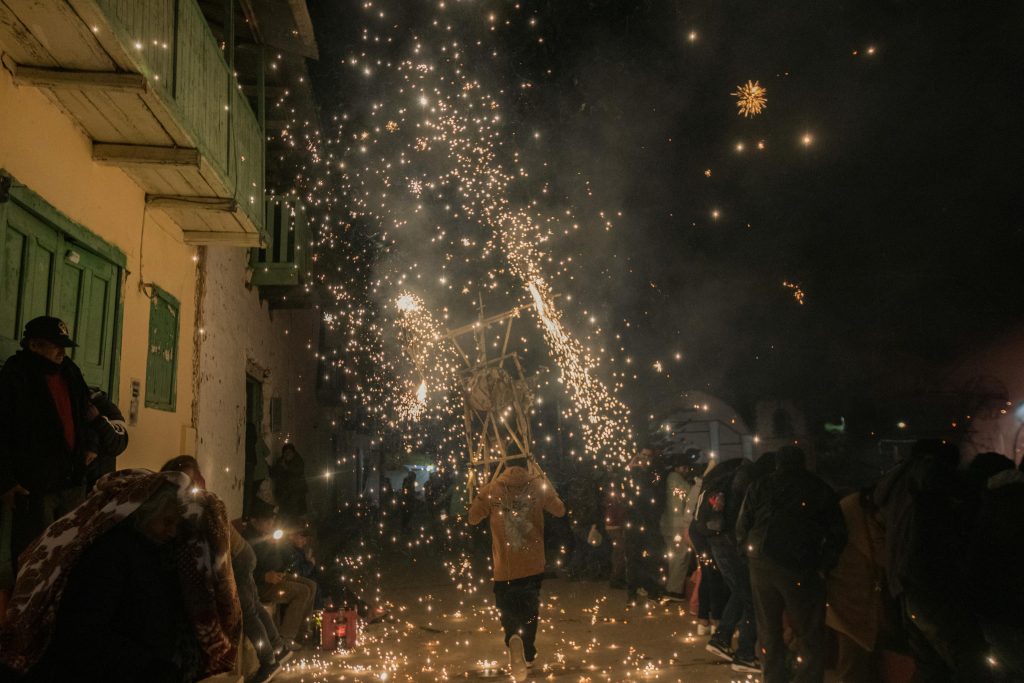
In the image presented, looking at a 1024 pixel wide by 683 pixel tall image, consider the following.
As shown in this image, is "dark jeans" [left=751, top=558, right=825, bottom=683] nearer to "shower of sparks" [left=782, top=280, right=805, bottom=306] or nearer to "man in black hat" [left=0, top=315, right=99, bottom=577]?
"man in black hat" [left=0, top=315, right=99, bottom=577]

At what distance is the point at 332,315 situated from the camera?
64.9 ft

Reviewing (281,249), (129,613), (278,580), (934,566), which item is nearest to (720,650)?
(934,566)

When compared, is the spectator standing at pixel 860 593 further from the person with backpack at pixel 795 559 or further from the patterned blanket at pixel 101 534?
the patterned blanket at pixel 101 534

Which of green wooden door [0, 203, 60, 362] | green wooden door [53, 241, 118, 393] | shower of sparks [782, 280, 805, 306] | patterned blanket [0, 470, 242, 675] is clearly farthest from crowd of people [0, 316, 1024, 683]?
shower of sparks [782, 280, 805, 306]

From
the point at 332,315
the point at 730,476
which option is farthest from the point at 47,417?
the point at 332,315

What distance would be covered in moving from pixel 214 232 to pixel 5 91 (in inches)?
132

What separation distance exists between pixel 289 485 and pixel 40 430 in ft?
26.4

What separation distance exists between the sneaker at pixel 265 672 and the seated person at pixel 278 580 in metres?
0.87

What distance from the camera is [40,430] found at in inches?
158

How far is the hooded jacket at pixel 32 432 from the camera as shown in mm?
3910

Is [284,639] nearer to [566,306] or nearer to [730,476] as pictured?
[730,476]

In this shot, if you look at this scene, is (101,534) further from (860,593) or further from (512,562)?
(860,593)

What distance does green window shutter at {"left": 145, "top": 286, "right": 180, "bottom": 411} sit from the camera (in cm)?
702

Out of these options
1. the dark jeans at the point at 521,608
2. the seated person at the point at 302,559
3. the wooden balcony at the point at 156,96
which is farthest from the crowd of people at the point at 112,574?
the seated person at the point at 302,559
